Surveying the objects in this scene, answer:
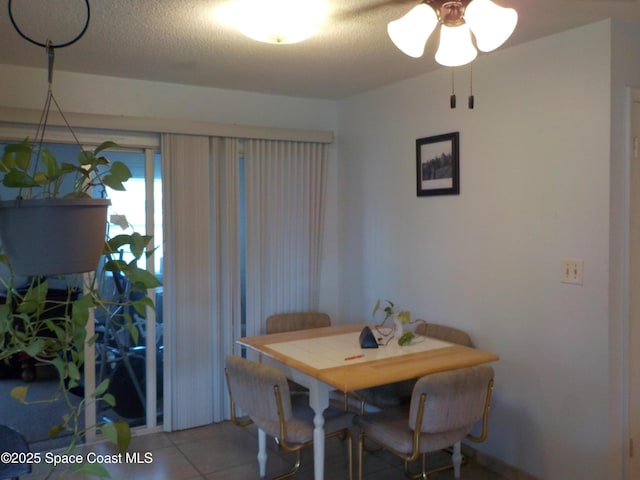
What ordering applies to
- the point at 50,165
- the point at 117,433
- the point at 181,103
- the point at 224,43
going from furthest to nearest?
the point at 181,103 → the point at 224,43 → the point at 50,165 → the point at 117,433

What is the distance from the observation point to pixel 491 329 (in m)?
3.04

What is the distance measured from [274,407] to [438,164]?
176 centimetres

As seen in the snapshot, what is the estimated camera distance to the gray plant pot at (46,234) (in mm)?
1166

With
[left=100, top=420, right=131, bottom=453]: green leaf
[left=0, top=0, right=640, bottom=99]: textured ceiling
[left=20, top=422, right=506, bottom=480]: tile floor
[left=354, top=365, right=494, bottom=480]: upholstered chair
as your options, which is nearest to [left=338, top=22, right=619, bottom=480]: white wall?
[left=0, top=0, right=640, bottom=99]: textured ceiling

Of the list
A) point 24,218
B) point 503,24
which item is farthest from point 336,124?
point 24,218

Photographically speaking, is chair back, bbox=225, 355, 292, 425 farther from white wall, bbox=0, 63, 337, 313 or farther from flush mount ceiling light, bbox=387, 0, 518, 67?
white wall, bbox=0, 63, 337, 313

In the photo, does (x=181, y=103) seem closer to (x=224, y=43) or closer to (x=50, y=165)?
(x=224, y=43)

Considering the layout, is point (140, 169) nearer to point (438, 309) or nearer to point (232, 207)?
point (232, 207)

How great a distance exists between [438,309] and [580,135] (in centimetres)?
132

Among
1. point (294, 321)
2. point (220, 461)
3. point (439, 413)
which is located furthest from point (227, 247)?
point (439, 413)

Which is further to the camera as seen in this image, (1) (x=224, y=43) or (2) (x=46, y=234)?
(1) (x=224, y=43)

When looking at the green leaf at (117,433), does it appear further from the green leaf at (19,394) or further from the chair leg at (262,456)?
the chair leg at (262,456)

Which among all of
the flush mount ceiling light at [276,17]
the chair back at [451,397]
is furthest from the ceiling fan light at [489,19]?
the chair back at [451,397]

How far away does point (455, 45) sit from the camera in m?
1.96
